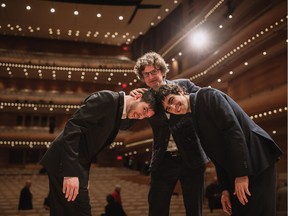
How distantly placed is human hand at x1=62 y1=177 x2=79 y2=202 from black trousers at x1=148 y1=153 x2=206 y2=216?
3.07 ft

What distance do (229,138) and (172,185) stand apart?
36.8 inches

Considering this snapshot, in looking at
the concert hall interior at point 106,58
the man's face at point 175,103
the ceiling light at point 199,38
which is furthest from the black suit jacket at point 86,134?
the ceiling light at point 199,38

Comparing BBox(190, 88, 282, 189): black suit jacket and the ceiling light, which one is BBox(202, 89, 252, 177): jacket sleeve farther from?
the ceiling light

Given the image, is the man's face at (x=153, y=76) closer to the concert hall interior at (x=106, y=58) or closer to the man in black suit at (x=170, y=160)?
the man in black suit at (x=170, y=160)

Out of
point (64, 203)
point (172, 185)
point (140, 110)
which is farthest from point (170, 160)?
point (64, 203)

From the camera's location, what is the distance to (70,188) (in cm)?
250

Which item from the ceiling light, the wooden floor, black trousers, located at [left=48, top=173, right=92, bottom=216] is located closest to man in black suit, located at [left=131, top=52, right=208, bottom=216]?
black trousers, located at [left=48, top=173, right=92, bottom=216]

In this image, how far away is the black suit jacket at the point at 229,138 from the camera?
8.11 feet

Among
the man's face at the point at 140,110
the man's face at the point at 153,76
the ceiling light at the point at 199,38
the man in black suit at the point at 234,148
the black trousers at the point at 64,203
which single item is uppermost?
the ceiling light at the point at 199,38

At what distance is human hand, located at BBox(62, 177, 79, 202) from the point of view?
2.49 meters

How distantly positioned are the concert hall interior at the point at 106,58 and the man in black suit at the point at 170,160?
11269 mm

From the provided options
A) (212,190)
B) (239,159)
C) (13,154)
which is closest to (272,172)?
(239,159)

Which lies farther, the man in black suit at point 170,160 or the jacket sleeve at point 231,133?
the man in black suit at point 170,160

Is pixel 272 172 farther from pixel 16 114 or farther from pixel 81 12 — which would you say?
pixel 16 114
